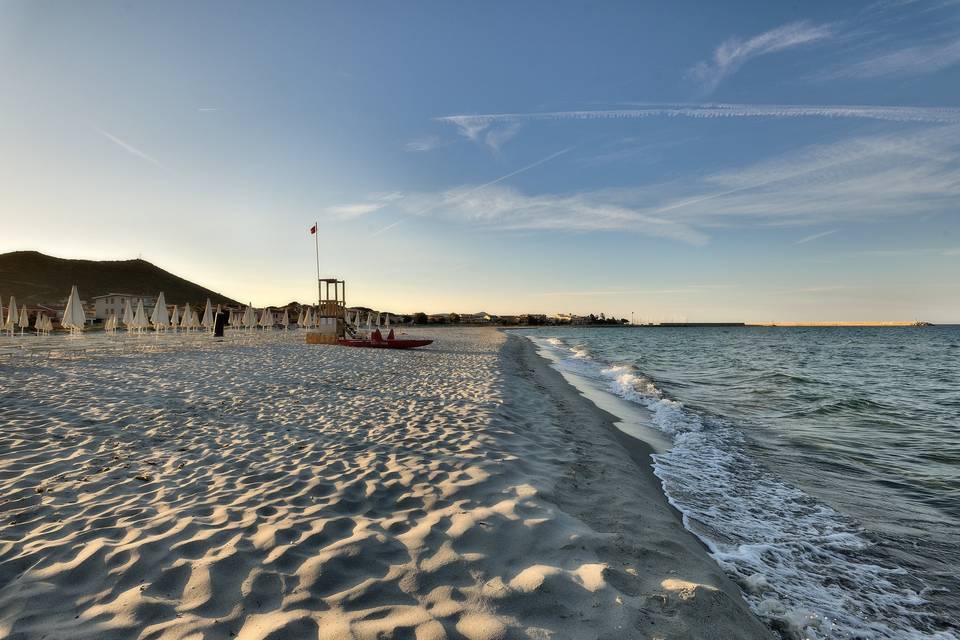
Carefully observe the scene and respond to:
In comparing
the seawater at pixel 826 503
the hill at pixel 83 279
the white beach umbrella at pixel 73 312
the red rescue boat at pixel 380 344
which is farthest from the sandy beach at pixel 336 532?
the hill at pixel 83 279

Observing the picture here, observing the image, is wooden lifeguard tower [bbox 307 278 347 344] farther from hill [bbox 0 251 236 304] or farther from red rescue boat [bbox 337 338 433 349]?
hill [bbox 0 251 236 304]

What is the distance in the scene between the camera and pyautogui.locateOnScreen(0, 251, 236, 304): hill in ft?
447

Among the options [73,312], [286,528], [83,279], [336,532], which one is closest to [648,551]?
[336,532]

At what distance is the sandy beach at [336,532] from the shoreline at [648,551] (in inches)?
0.8

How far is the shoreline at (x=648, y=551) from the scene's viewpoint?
2.93 metres

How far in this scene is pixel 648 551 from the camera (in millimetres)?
3826

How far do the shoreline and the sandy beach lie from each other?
0.07 feet

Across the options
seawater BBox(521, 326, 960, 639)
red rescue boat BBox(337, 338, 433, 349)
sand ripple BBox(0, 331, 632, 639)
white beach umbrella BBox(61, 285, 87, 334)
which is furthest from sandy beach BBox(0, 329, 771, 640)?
red rescue boat BBox(337, 338, 433, 349)

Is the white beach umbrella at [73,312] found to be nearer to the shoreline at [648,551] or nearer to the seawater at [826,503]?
the shoreline at [648,551]

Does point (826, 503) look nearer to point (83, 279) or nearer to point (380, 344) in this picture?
point (380, 344)

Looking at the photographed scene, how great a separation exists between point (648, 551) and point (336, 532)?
9.21 feet

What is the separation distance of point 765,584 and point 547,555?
2.08 meters

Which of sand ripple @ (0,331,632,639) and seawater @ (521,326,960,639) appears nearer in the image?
sand ripple @ (0,331,632,639)

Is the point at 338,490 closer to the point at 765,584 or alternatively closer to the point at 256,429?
the point at 256,429
